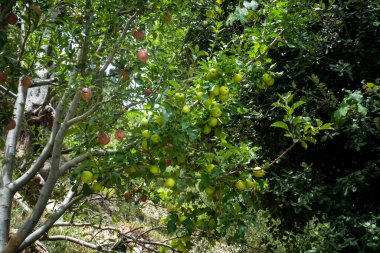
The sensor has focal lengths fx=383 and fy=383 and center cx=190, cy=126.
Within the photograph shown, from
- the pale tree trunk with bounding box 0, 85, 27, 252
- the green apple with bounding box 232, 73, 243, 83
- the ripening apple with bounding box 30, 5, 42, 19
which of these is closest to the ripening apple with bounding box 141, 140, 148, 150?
the green apple with bounding box 232, 73, 243, 83

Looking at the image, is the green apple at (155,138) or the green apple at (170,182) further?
the green apple at (170,182)

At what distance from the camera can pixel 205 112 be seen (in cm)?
188

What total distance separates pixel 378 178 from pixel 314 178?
1.34 ft

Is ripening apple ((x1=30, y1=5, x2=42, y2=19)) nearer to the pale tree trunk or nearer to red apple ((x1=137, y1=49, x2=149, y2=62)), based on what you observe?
red apple ((x1=137, y1=49, x2=149, y2=62))

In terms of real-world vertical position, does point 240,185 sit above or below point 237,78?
below

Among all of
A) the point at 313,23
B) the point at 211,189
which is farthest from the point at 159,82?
the point at 313,23

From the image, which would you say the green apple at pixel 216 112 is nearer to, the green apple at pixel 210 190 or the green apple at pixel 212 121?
the green apple at pixel 212 121

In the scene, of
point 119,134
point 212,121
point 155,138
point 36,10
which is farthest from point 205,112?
point 36,10

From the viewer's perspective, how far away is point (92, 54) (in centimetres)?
238

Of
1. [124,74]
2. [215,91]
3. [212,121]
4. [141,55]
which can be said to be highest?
[141,55]

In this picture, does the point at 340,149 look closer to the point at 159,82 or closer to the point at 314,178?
the point at 314,178

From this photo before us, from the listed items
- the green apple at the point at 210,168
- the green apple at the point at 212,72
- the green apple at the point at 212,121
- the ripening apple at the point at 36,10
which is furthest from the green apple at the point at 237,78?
the ripening apple at the point at 36,10

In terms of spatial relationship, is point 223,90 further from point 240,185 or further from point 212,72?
point 240,185

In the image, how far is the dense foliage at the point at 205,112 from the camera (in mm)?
1846
